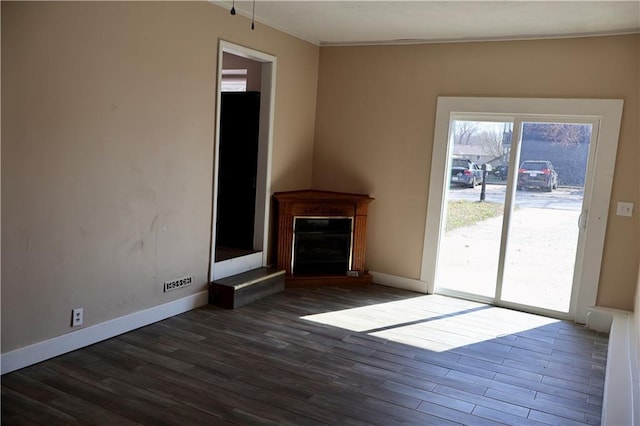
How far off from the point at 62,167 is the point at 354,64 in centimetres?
329

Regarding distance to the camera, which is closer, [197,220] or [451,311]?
[197,220]

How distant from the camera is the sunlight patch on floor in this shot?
3.94 metres

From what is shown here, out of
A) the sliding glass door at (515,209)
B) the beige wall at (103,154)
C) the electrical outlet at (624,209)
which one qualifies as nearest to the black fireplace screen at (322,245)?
the sliding glass door at (515,209)

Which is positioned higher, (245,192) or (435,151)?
(435,151)

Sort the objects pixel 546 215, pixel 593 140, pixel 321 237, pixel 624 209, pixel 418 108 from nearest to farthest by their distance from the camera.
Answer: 1. pixel 624 209
2. pixel 593 140
3. pixel 546 215
4. pixel 418 108
5. pixel 321 237

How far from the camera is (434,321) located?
4332 millimetres

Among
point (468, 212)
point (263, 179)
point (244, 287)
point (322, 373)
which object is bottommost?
point (322, 373)

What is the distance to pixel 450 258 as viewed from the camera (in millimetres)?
5191

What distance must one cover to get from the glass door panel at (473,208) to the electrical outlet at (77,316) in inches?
132

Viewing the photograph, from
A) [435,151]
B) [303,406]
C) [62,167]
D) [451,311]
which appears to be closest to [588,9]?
[435,151]

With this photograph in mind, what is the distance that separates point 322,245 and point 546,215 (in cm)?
219

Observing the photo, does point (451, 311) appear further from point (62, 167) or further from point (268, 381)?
point (62, 167)

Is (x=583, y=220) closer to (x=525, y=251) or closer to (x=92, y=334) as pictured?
(x=525, y=251)

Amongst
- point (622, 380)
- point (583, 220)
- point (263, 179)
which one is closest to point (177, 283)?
point (263, 179)
